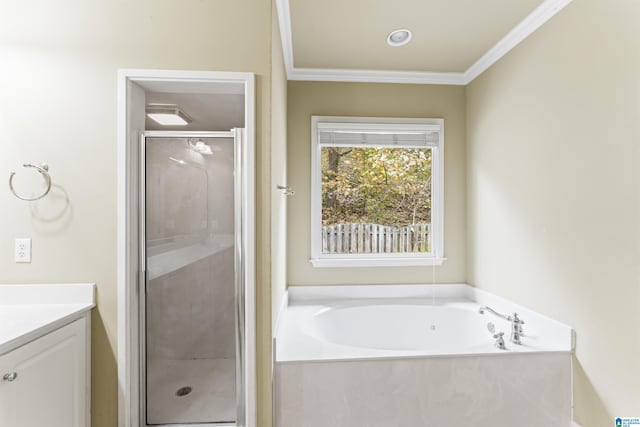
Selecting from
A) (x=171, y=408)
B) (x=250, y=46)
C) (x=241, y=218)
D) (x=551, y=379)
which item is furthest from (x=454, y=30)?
(x=171, y=408)

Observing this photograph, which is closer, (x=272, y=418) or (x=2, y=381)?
(x=2, y=381)

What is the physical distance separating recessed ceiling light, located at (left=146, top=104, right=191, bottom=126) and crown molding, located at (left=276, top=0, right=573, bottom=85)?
85 cm

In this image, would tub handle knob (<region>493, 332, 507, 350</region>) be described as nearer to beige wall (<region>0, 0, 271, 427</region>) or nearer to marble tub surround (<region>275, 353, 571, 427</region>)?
marble tub surround (<region>275, 353, 571, 427</region>)

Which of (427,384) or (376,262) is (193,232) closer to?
(427,384)

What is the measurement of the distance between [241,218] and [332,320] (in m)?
1.33

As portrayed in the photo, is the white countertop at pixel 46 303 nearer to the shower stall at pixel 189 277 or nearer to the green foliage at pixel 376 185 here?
the shower stall at pixel 189 277

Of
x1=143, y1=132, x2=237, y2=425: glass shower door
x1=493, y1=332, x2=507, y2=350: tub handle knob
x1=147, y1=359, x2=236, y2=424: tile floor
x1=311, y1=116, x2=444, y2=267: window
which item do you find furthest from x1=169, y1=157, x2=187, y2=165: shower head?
x1=493, y1=332, x2=507, y2=350: tub handle knob

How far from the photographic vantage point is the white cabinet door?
1.18 metres

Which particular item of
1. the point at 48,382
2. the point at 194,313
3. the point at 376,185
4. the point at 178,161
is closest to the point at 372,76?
the point at 376,185

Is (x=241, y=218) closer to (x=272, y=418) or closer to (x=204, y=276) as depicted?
(x=204, y=276)

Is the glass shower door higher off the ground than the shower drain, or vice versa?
the glass shower door

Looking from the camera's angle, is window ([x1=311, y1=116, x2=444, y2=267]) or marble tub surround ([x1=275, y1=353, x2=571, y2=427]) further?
window ([x1=311, y1=116, x2=444, y2=267])

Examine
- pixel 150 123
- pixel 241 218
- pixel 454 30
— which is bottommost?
pixel 241 218

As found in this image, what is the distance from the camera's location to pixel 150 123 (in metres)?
1.86
